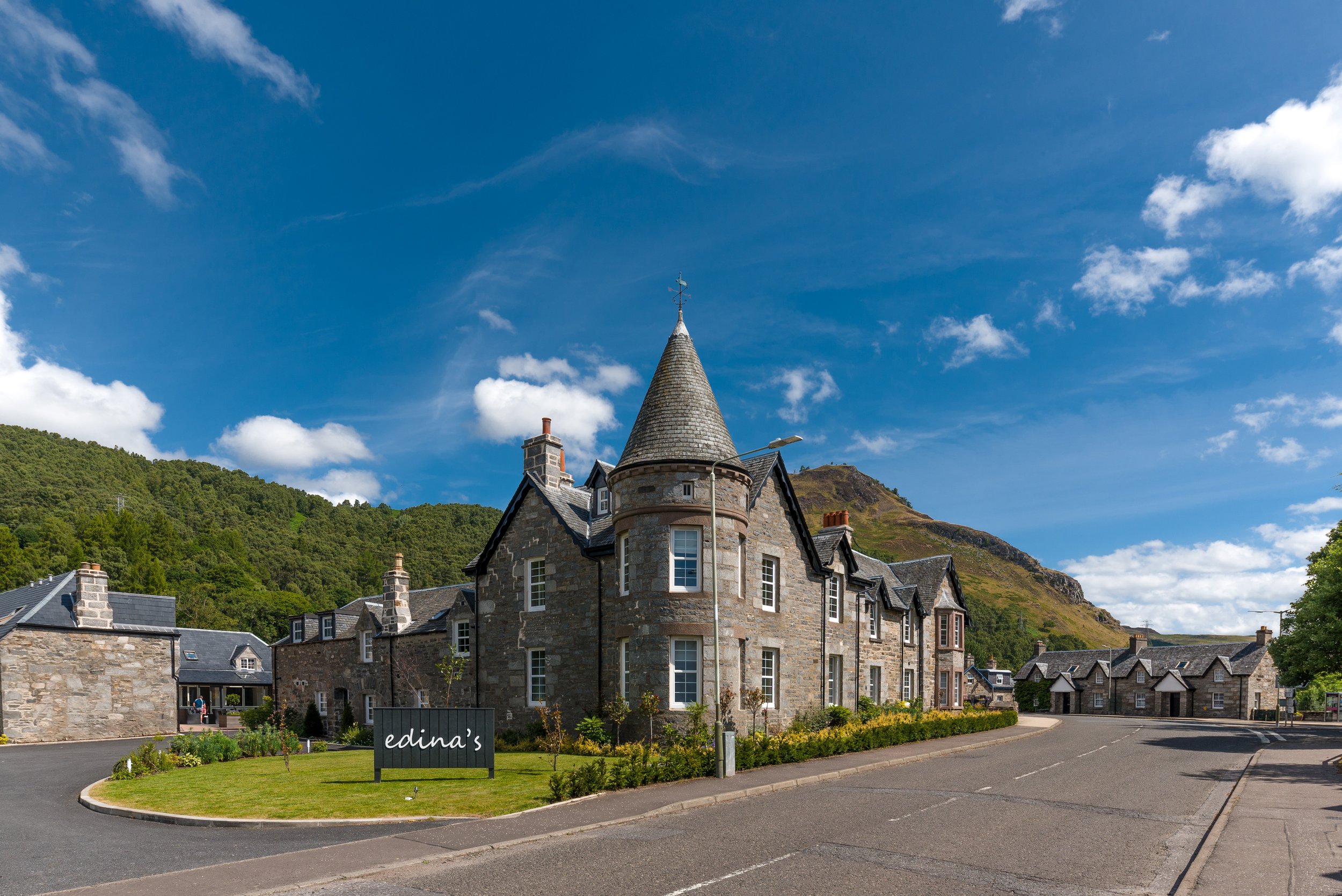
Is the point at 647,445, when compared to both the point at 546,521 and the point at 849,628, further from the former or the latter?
the point at 849,628

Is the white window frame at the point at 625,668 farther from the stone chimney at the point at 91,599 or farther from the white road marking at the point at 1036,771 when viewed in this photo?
the stone chimney at the point at 91,599

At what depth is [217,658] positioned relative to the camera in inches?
2254

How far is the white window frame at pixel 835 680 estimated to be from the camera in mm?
34500

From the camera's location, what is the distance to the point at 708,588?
2641cm

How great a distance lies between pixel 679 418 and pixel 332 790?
15039mm

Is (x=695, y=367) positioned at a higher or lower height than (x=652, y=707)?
higher

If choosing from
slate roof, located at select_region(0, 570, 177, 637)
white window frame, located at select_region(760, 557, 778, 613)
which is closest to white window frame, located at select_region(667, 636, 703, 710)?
white window frame, located at select_region(760, 557, 778, 613)

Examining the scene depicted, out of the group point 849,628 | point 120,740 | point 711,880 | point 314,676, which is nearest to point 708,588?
point 849,628

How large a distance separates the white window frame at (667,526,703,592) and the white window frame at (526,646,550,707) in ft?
23.2

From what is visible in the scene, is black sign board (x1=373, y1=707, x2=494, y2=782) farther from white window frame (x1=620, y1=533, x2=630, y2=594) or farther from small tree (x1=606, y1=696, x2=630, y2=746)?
white window frame (x1=620, y1=533, x2=630, y2=594)

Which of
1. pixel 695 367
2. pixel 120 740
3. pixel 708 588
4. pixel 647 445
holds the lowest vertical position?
pixel 120 740

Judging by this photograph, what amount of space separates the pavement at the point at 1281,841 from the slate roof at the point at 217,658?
5327cm

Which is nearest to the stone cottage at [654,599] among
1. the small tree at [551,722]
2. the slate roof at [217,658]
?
the small tree at [551,722]

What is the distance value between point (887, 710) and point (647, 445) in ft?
62.4
